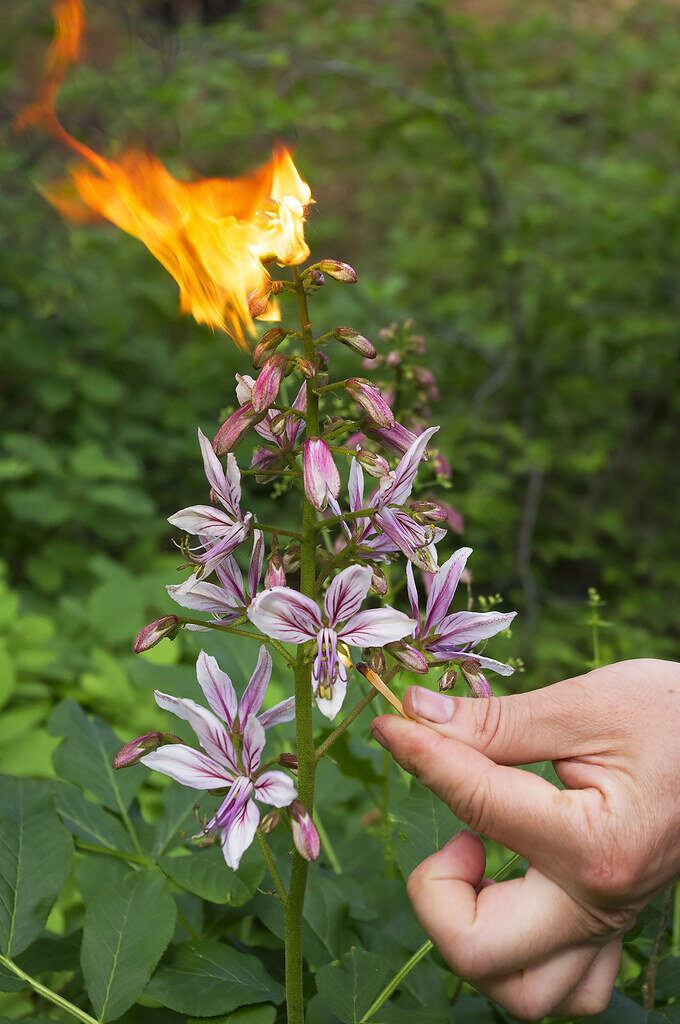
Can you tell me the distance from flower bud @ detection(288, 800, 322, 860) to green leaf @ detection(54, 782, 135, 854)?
1.91 feet

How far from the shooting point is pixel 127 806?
5.05 ft

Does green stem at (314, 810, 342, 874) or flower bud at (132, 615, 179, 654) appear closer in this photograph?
flower bud at (132, 615, 179, 654)

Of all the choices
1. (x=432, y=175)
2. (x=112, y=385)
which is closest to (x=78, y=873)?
(x=112, y=385)

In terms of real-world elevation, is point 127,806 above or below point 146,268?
above

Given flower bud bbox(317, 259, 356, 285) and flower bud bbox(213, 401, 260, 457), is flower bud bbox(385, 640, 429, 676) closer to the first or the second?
flower bud bbox(213, 401, 260, 457)

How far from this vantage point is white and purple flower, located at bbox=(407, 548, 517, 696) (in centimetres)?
113

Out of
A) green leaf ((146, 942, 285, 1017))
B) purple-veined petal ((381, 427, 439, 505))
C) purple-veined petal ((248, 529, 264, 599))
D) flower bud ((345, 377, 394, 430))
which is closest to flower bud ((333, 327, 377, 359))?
flower bud ((345, 377, 394, 430))

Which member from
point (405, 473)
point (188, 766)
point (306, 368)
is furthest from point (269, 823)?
point (306, 368)

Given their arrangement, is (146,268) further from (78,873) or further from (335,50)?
(78,873)

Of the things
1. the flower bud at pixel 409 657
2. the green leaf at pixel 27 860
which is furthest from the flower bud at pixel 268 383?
the green leaf at pixel 27 860

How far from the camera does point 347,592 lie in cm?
104

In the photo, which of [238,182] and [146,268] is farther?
[146,268]

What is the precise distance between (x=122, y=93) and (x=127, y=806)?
15.2 feet

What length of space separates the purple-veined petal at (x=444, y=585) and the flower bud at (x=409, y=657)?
0.41 feet
